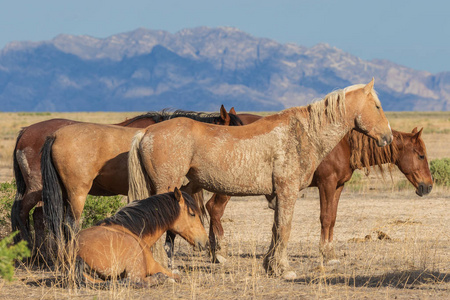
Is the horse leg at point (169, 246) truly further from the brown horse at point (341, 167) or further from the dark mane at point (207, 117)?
the dark mane at point (207, 117)

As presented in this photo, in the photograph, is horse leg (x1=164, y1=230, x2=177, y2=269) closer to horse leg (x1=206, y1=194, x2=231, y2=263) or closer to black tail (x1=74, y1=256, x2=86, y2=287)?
horse leg (x1=206, y1=194, x2=231, y2=263)

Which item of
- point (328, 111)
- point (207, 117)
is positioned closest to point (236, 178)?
point (328, 111)

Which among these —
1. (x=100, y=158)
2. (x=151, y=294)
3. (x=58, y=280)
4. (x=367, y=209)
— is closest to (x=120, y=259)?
(x=151, y=294)

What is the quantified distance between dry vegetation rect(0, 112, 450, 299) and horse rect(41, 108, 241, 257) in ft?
2.43

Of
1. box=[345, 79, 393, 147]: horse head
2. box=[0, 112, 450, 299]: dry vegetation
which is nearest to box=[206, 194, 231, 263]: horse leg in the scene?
box=[0, 112, 450, 299]: dry vegetation

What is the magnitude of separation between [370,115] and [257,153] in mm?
1435

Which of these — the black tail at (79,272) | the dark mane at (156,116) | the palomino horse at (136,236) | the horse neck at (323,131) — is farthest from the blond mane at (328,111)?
the black tail at (79,272)

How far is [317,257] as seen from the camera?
9.23 metres

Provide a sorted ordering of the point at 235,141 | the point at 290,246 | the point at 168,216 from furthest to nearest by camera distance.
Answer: the point at 290,246 → the point at 235,141 → the point at 168,216

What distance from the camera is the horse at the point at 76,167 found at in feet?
26.0

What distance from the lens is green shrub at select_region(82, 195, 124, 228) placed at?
993 cm

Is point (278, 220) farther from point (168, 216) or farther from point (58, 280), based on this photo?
point (58, 280)

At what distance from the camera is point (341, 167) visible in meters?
9.16

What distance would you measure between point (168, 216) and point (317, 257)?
3.14 metres
